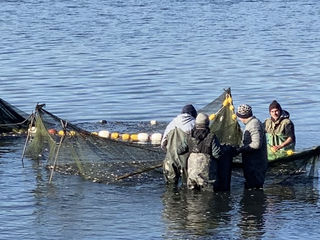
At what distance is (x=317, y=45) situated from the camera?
3200 centimetres

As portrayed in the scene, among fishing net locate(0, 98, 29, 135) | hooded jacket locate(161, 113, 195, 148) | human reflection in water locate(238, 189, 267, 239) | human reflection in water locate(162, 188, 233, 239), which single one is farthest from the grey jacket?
fishing net locate(0, 98, 29, 135)

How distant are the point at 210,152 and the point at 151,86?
1104 centimetres

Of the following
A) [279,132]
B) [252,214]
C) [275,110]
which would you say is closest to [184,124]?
[275,110]

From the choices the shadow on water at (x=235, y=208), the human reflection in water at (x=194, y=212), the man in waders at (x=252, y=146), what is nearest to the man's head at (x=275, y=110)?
the man in waders at (x=252, y=146)

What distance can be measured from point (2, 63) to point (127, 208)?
16.8 meters

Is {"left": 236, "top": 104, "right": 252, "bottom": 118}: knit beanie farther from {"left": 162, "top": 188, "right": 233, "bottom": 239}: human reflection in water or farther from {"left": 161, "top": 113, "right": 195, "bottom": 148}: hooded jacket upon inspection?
{"left": 162, "top": 188, "right": 233, "bottom": 239}: human reflection in water

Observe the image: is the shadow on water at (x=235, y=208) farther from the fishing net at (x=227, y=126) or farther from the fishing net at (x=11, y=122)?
the fishing net at (x=11, y=122)

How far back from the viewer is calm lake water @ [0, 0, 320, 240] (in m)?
12.1

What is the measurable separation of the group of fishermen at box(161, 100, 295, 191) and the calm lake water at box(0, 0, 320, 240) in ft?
0.83

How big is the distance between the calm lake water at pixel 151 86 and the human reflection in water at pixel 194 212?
2 cm

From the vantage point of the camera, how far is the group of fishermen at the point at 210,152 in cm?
1271

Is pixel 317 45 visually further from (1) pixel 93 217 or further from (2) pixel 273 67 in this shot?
(1) pixel 93 217

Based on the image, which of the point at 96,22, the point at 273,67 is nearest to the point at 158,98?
the point at 273,67

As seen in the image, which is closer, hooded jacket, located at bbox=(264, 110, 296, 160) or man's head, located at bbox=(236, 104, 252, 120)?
man's head, located at bbox=(236, 104, 252, 120)
